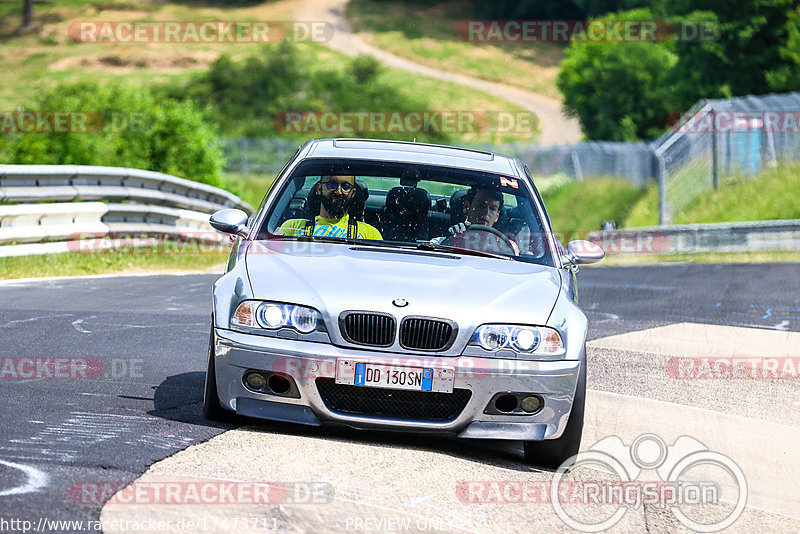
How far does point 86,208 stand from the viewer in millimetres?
15727

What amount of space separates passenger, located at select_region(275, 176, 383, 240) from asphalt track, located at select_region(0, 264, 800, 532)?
1187 millimetres

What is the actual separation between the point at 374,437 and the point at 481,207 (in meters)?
1.69

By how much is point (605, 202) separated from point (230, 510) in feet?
130

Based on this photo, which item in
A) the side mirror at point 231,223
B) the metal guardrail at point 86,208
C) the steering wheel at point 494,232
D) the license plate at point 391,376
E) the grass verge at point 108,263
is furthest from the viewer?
the metal guardrail at point 86,208

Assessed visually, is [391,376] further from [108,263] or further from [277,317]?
[108,263]

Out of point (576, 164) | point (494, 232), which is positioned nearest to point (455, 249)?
point (494, 232)

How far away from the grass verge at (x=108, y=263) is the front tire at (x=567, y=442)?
8.90 meters

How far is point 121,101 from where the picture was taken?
3319 cm

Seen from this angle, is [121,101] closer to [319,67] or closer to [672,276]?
[672,276]

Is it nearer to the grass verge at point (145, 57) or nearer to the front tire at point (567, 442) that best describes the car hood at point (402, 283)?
the front tire at point (567, 442)

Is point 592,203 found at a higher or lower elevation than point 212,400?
lower

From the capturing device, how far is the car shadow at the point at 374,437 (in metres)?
6.34

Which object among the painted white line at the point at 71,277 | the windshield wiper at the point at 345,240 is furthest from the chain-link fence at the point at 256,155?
the windshield wiper at the point at 345,240

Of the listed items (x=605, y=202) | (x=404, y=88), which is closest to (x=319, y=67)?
(x=404, y=88)
